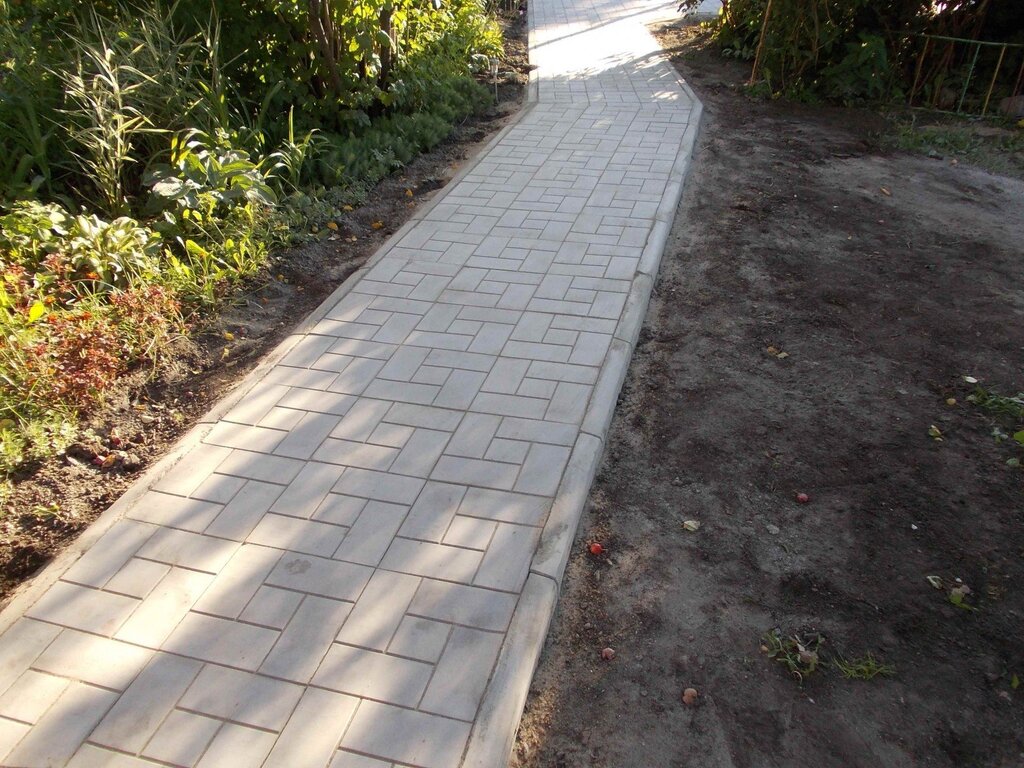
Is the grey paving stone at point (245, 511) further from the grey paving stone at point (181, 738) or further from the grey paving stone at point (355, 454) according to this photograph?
the grey paving stone at point (181, 738)

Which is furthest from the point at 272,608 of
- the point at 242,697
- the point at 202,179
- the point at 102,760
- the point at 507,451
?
the point at 202,179

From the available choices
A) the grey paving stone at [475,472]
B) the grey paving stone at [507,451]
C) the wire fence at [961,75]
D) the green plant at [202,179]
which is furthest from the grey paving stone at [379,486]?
the wire fence at [961,75]

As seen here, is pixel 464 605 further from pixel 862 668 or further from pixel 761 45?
pixel 761 45

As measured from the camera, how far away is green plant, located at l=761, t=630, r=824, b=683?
265 cm

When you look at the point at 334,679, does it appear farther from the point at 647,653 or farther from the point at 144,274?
the point at 144,274

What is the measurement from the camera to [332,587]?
296 cm


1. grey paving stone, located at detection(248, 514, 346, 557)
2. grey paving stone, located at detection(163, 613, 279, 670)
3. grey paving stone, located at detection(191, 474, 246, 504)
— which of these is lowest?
grey paving stone, located at detection(163, 613, 279, 670)

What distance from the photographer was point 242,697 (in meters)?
2.56

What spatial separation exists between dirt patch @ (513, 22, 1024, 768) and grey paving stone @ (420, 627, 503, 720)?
22 cm

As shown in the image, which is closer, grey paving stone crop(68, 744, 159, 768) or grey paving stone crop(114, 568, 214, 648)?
grey paving stone crop(68, 744, 159, 768)

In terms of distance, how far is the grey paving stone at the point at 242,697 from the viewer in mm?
2502

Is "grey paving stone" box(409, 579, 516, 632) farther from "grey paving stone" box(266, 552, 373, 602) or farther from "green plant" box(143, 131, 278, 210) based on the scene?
"green plant" box(143, 131, 278, 210)

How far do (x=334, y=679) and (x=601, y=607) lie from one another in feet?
3.54

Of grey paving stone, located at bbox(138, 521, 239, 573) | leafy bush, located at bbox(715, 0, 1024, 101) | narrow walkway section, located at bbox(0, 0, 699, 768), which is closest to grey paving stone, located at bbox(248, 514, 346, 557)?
narrow walkway section, located at bbox(0, 0, 699, 768)
